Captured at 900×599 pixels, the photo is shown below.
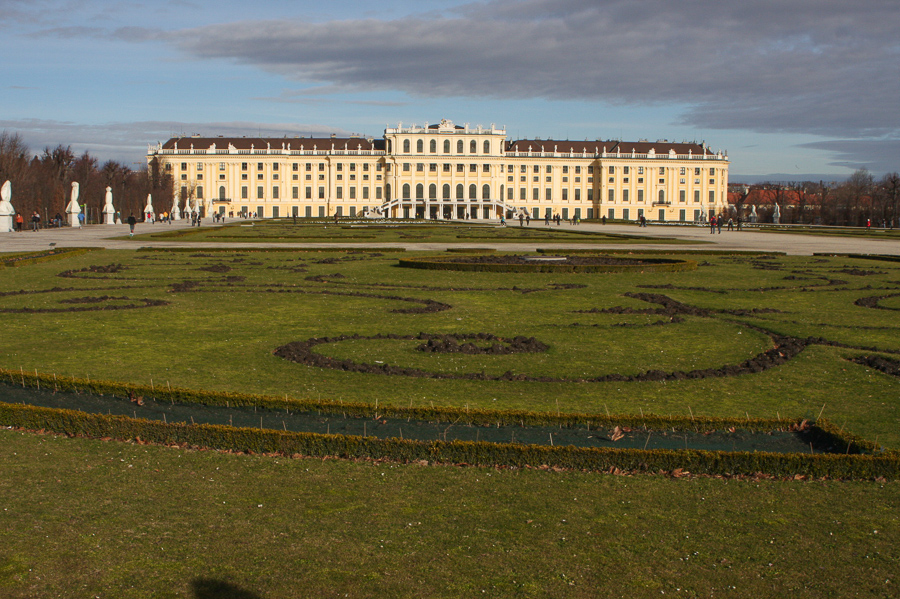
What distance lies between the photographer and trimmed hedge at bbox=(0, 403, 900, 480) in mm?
5160

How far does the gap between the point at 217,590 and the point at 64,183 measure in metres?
61.2

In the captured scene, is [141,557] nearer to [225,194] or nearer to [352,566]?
[352,566]

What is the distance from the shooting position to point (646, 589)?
3697mm

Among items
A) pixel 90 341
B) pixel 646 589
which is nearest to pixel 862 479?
pixel 646 589

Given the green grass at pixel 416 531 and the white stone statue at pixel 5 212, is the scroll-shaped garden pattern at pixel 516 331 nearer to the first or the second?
the green grass at pixel 416 531

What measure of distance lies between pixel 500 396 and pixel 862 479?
2.94 m

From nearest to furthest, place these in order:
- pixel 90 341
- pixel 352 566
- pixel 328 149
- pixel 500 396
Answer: pixel 352 566 → pixel 500 396 → pixel 90 341 → pixel 328 149

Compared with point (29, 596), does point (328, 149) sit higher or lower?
higher

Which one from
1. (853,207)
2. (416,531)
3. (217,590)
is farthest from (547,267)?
(853,207)

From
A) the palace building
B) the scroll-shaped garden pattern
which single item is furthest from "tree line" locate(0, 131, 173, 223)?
the scroll-shaped garden pattern

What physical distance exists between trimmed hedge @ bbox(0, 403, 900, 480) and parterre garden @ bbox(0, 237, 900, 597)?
73mm

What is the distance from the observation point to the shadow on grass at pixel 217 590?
3600 millimetres

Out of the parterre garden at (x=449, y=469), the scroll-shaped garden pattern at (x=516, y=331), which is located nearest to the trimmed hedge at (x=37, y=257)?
the scroll-shaped garden pattern at (x=516, y=331)

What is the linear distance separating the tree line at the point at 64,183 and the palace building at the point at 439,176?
21.2 metres
